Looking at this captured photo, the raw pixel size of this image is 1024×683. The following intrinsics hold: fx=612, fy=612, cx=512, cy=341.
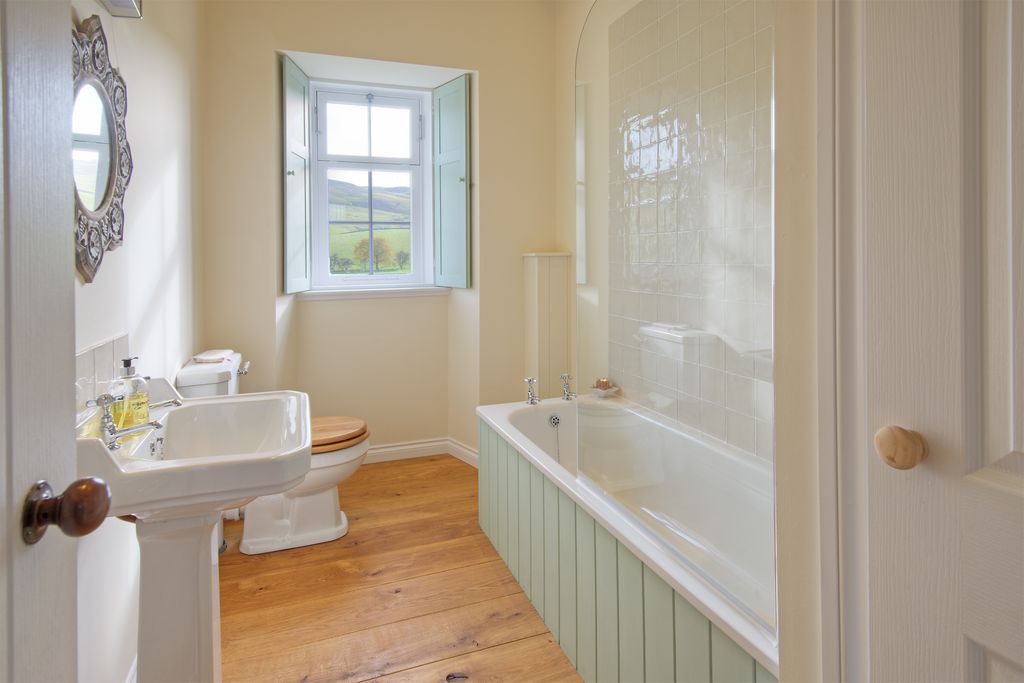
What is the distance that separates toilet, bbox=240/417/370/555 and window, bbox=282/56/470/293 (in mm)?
1078

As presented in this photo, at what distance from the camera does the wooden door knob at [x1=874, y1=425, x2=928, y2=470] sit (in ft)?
2.26

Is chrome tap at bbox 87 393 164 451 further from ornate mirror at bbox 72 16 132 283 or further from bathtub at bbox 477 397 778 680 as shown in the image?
bathtub at bbox 477 397 778 680

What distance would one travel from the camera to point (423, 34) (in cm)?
324

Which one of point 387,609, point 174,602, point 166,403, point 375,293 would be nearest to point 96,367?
point 166,403

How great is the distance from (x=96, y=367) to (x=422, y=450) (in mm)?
2359

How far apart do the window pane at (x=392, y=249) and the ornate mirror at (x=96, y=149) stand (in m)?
2.02

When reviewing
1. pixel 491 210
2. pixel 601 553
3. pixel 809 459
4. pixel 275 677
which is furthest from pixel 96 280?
pixel 491 210

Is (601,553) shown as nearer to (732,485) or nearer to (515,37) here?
(732,485)

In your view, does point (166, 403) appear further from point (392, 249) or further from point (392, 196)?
point (392, 196)

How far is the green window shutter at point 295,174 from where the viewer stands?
309 centimetres

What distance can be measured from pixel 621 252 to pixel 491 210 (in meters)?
1.50

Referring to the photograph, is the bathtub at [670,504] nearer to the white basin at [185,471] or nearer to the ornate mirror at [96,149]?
→ the white basin at [185,471]

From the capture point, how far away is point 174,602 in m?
1.37

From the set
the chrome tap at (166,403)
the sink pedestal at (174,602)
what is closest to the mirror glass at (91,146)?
the chrome tap at (166,403)
